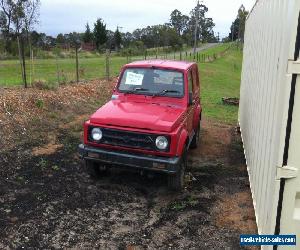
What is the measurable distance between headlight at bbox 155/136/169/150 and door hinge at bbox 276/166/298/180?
265 centimetres

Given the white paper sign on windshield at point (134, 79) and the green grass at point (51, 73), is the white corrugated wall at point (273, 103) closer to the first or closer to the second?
the white paper sign on windshield at point (134, 79)

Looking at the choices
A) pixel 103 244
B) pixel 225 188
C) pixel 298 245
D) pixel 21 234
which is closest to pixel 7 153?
pixel 21 234

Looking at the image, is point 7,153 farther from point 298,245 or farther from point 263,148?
point 298,245

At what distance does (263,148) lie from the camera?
4797 millimetres

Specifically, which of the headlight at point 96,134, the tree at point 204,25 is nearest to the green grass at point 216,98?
the headlight at point 96,134

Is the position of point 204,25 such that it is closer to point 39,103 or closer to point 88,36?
point 88,36

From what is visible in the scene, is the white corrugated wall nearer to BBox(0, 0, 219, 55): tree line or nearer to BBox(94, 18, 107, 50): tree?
BBox(0, 0, 219, 55): tree line

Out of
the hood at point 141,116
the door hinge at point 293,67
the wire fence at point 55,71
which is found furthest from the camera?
the wire fence at point 55,71

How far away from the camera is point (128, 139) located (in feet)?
20.8

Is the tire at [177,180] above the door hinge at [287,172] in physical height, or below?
below

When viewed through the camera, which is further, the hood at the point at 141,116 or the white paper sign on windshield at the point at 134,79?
the white paper sign on windshield at the point at 134,79

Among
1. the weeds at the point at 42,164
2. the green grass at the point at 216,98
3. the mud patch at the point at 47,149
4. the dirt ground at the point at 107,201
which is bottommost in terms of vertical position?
the green grass at the point at 216,98

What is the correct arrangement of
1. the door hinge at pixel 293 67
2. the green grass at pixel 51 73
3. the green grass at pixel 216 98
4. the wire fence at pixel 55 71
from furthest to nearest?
the green grass at pixel 51 73 → the wire fence at pixel 55 71 → the green grass at pixel 216 98 → the door hinge at pixel 293 67

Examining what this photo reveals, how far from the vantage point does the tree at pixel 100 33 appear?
54469 mm
